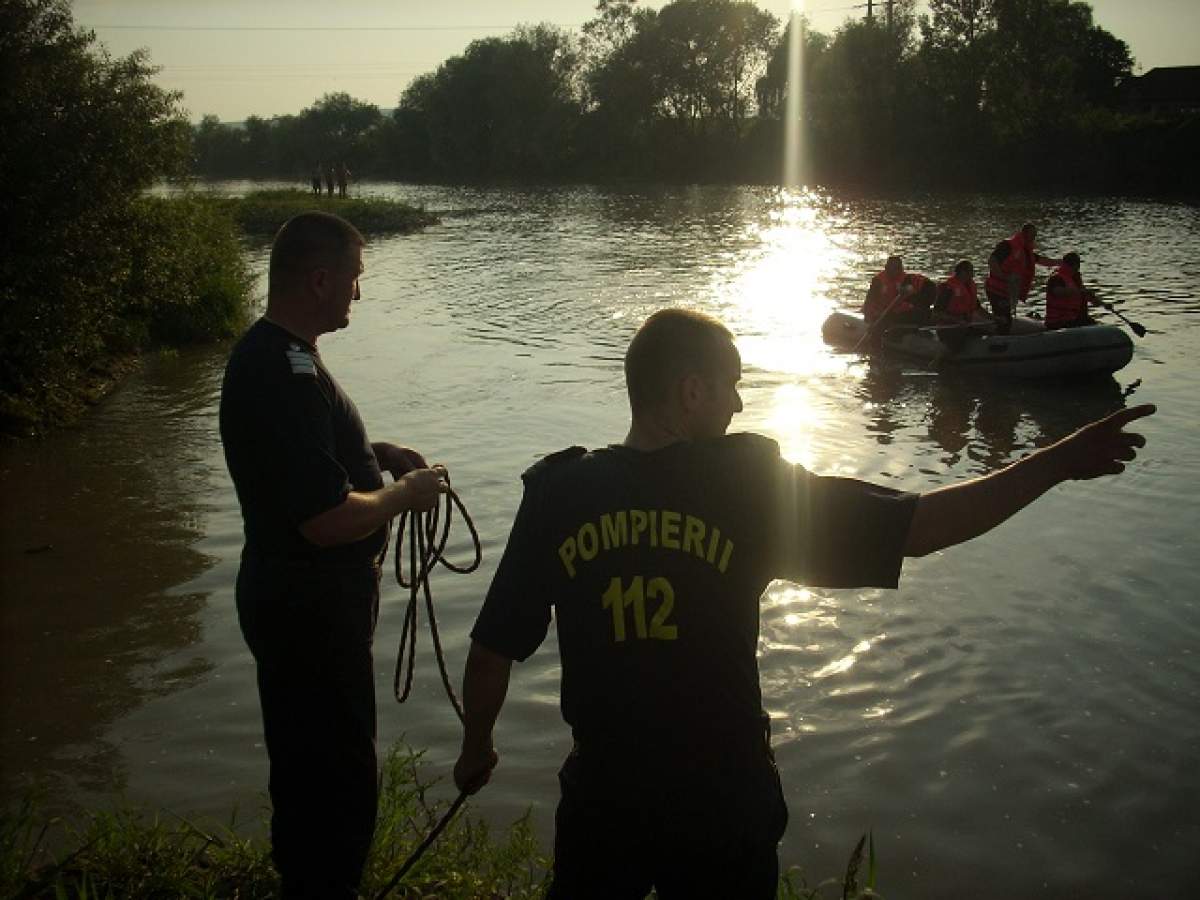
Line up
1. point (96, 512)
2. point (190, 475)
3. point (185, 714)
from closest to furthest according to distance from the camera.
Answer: point (185, 714) → point (96, 512) → point (190, 475)

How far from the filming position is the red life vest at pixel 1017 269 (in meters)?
16.5

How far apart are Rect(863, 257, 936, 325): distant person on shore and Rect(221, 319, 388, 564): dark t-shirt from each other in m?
15.3

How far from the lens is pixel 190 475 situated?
11.5m

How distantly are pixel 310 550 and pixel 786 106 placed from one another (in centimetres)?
7626

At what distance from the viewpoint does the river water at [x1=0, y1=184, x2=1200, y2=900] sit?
18.2 feet

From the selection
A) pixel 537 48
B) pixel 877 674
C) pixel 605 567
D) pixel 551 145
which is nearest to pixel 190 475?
pixel 877 674

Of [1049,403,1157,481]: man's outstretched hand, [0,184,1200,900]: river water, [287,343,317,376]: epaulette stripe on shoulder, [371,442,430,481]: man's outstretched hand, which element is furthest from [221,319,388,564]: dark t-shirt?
[1049,403,1157,481]: man's outstretched hand

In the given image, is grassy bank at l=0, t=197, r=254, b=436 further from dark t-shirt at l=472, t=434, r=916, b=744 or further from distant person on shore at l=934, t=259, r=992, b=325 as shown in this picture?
Result: distant person on shore at l=934, t=259, r=992, b=325

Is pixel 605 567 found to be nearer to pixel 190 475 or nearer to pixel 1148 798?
pixel 1148 798

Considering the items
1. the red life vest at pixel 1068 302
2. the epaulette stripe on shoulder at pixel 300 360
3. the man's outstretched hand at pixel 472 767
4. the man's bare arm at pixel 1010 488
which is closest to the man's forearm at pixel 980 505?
the man's bare arm at pixel 1010 488

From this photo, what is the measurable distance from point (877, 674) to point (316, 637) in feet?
15.0

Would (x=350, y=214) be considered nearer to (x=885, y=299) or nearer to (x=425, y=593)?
(x=885, y=299)

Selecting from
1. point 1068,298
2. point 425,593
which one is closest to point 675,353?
point 425,593

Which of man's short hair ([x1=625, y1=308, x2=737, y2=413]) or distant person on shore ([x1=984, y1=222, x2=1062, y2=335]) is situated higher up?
man's short hair ([x1=625, y1=308, x2=737, y2=413])
